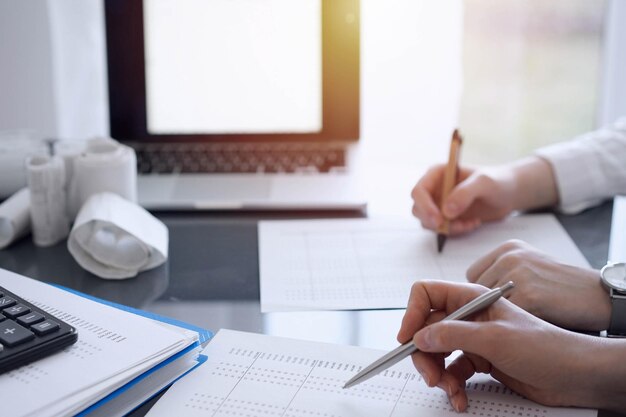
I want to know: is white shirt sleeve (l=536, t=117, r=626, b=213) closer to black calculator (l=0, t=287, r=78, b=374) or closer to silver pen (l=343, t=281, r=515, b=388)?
silver pen (l=343, t=281, r=515, b=388)

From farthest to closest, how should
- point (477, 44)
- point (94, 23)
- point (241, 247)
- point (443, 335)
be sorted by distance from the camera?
point (477, 44) → point (94, 23) → point (241, 247) → point (443, 335)

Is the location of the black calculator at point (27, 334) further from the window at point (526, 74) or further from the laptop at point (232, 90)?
the window at point (526, 74)

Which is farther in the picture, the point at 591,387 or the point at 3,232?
the point at 3,232

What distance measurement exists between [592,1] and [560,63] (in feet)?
0.71

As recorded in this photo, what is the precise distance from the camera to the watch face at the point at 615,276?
749 millimetres

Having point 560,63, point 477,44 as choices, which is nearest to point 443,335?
point 477,44

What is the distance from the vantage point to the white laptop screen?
1.18 metres

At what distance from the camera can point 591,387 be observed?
603 mm

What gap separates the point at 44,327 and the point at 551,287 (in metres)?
0.48

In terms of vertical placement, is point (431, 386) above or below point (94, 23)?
below

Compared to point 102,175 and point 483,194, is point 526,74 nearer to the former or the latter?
point 483,194

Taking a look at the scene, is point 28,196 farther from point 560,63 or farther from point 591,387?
point 560,63

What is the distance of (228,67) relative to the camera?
119 centimetres

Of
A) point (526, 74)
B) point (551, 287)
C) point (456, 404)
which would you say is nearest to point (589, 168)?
point (551, 287)
